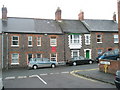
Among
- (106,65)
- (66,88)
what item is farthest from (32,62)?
(66,88)

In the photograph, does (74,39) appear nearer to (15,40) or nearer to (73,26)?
(73,26)

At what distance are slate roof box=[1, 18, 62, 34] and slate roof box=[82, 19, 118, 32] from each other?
6677 millimetres

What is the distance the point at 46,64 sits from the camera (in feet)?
78.9

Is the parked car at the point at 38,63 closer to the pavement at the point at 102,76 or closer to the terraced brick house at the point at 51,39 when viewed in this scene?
the terraced brick house at the point at 51,39

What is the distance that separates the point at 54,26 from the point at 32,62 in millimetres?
9748

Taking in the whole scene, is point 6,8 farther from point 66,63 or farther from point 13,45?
point 66,63

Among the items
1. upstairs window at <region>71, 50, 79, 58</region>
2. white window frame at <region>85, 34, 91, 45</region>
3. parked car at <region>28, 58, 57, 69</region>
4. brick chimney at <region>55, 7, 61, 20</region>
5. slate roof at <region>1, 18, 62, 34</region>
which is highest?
brick chimney at <region>55, 7, 61, 20</region>

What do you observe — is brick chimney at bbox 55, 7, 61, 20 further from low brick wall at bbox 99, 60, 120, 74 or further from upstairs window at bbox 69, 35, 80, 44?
low brick wall at bbox 99, 60, 120, 74

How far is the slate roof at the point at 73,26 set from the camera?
97.4 ft

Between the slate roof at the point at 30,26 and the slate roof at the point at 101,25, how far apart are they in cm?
668

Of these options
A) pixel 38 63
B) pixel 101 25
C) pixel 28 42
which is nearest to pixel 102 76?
pixel 38 63

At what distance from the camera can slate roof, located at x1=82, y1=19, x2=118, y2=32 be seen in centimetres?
3103

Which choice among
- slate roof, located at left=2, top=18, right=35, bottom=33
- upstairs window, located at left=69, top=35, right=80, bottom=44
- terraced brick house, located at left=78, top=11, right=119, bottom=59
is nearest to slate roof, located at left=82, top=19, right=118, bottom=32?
terraced brick house, located at left=78, top=11, right=119, bottom=59

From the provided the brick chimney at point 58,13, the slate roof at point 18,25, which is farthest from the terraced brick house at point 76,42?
the slate roof at point 18,25
